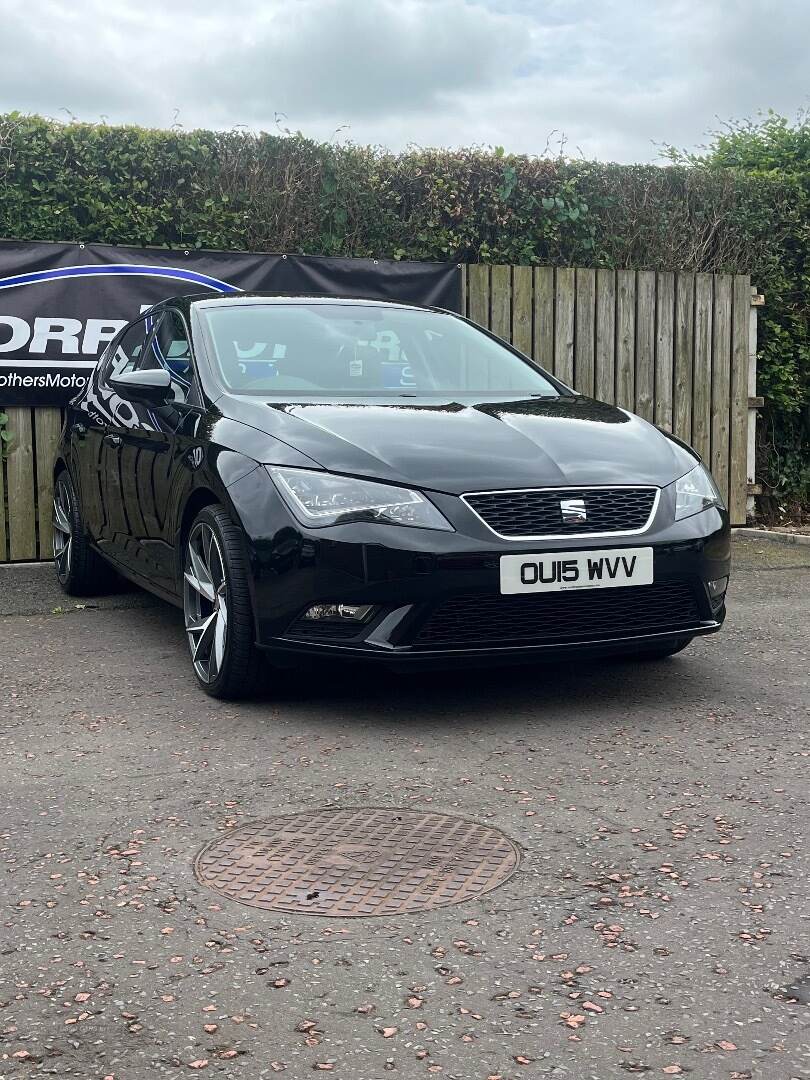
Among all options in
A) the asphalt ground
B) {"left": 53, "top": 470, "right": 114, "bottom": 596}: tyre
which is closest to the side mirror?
the asphalt ground

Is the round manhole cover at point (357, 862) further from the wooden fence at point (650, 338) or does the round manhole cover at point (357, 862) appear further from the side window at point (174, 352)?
the wooden fence at point (650, 338)

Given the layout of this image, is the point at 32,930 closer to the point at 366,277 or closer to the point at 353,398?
the point at 353,398

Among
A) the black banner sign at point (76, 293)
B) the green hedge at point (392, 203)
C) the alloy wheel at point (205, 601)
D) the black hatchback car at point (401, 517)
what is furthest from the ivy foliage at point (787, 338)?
the alloy wheel at point (205, 601)

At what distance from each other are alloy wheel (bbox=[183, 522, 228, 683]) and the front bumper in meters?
0.31

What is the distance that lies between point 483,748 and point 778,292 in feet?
24.7

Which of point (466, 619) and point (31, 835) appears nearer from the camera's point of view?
point (31, 835)

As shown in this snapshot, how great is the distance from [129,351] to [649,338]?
15.7ft

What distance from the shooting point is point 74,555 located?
7.12 m

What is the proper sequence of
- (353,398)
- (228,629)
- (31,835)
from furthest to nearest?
(353,398) < (228,629) < (31,835)

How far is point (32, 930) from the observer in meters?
2.69

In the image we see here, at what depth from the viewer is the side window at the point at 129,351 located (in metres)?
6.54

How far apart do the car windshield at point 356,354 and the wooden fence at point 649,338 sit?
11.4 feet

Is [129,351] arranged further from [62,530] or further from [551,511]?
[551,511]

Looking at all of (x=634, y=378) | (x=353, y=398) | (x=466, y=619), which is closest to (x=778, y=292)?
(x=634, y=378)
